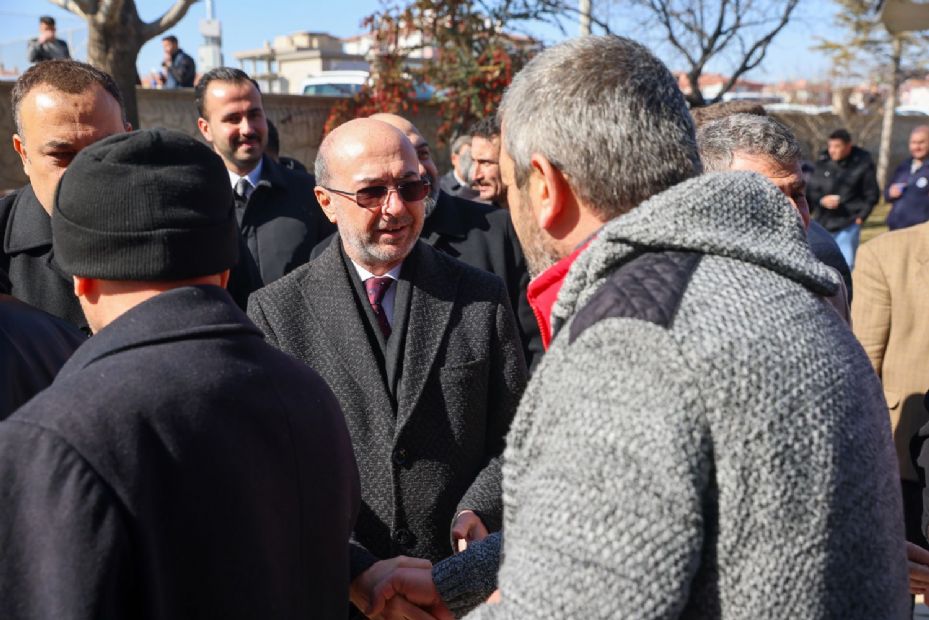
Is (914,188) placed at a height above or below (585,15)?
below

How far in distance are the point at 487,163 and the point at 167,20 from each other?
6.68 m

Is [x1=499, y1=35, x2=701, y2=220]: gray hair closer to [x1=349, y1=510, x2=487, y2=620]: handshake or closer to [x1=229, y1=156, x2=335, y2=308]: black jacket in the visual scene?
[x1=349, y1=510, x2=487, y2=620]: handshake

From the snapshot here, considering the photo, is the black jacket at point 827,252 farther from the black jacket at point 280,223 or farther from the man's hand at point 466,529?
the black jacket at point 280,223

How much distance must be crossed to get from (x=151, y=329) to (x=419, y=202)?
1.60 m

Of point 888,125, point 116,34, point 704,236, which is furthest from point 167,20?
point 888,125

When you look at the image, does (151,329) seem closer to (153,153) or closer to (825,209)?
(153,153)

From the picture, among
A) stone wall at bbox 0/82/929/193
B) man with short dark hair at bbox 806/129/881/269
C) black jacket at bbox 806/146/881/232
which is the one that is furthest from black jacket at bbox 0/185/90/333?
black jacket at bbox 806/146/881/232

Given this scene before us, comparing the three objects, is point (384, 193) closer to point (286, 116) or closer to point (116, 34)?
point (116, 34)

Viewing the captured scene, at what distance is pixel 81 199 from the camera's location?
160 cm

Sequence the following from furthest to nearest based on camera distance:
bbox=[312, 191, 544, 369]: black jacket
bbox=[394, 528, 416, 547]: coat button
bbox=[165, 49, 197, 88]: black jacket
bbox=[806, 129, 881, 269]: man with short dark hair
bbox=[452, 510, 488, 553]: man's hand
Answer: bbox=[165, 49, 197, 88]: black jacket, bbox=[806, 129, 881, 269]: man with short dark hair, bbox=[312, 191, 544, 369]: black jacket, bbox=[394, 528, 416, 547]: coat button, bbox=[452, 510, 488, 553]: man's hand

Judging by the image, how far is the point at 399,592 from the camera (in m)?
2.22

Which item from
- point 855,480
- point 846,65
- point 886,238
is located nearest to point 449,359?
point 855,480

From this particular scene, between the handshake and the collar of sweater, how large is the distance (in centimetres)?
101

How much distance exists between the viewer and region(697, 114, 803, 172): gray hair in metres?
3.25
